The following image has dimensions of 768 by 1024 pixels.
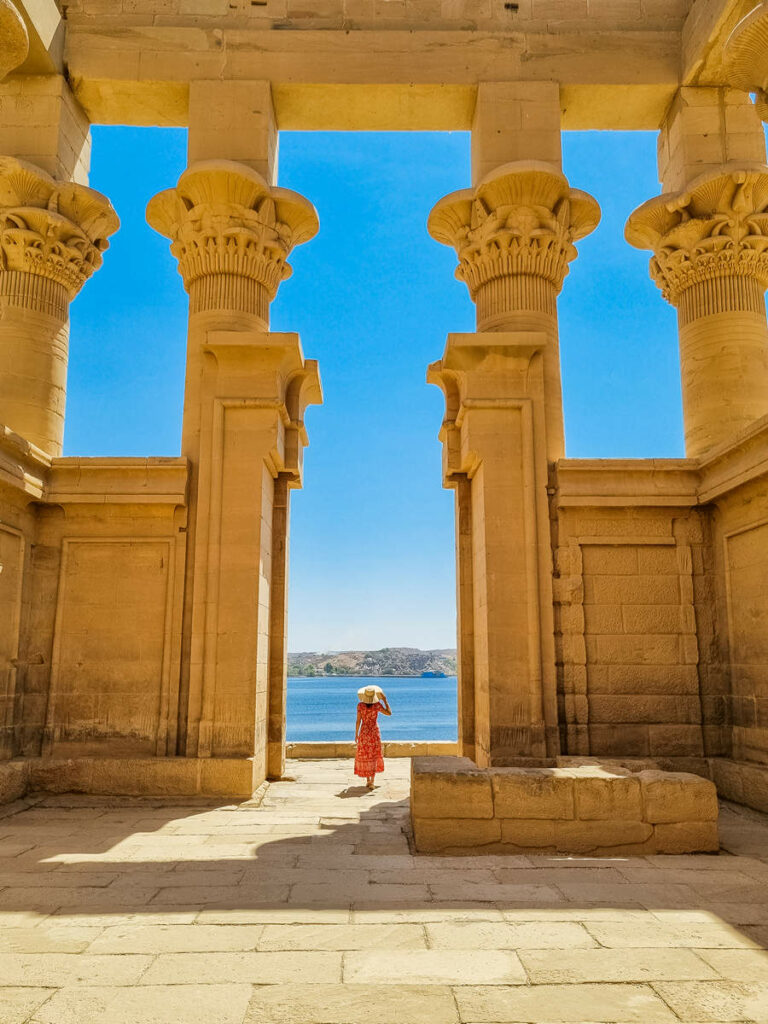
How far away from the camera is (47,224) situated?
10.6m

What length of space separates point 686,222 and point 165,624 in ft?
28.6

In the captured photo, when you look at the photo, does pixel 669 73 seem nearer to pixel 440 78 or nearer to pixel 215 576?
pixel 440 78

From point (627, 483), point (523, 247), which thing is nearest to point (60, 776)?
point (627, 483)

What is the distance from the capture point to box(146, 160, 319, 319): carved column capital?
35.0 ft

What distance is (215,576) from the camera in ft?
31.6

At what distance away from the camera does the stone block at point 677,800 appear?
6512 mm

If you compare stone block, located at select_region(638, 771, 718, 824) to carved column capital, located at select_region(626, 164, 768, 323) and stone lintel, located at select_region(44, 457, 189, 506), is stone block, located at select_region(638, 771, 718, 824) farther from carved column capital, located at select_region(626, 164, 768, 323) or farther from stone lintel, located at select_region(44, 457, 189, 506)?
carved column capital, located at select_region(626, 164, 768, 323)

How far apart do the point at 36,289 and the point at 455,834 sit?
8799 millimetres

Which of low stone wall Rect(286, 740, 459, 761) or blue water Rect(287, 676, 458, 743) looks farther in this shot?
blue water Rect(287, 676, 458, 743)

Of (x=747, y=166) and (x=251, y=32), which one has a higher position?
(x=251, y=32)

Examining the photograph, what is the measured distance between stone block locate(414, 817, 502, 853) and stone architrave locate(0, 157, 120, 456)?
704 centimetres

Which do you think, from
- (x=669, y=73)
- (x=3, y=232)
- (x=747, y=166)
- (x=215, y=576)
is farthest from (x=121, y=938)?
(x=669, y=73)

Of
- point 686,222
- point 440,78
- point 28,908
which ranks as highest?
point 440,78

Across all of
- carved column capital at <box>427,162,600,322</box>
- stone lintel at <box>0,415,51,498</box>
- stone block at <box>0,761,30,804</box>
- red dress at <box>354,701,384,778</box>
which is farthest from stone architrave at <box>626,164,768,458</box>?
stone block at <box>0,761,30,804</box>
